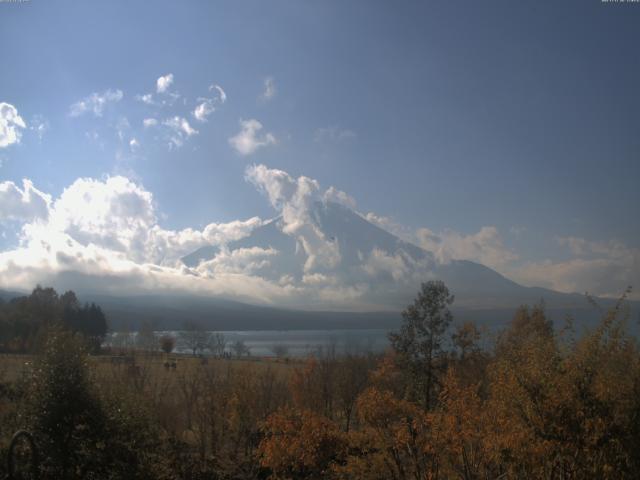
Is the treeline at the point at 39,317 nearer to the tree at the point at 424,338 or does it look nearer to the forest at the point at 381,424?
the tree at the point at 424,338

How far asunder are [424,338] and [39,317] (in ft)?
229

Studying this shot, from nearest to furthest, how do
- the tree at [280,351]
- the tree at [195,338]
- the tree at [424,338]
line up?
the tree at [424,338]
the tree at [280,351]
the tree at [195,338]

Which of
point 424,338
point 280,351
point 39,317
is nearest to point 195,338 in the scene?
point 280,351

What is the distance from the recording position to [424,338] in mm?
25219

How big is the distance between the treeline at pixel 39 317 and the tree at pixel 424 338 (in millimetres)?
52696

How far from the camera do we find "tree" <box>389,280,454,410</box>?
24.9 meters

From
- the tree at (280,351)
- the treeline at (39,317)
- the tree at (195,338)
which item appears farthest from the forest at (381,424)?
the tree at (195,338)

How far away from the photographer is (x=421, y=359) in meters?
25.2

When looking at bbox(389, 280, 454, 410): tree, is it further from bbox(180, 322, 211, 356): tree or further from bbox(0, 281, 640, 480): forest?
bbox(180, 322, 211, 356): tree

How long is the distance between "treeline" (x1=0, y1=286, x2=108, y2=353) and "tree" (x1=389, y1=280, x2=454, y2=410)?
52696 mm

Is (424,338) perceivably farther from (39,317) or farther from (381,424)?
(39,317)

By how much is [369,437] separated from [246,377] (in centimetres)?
921

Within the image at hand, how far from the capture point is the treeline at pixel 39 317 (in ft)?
234

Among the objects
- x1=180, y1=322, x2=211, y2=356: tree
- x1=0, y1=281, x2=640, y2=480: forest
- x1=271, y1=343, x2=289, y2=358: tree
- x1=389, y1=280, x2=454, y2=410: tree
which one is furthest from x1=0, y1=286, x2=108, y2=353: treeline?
x1=0, y1=281, x2=640, y2=480: forest
